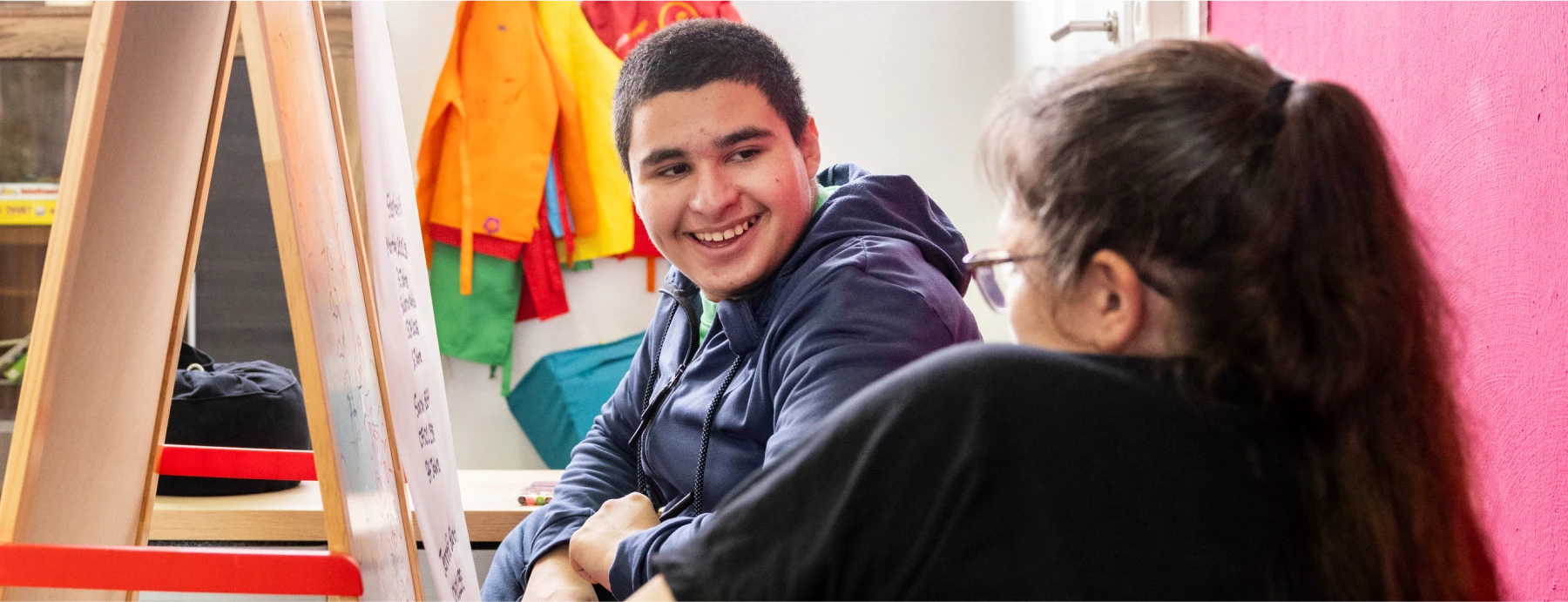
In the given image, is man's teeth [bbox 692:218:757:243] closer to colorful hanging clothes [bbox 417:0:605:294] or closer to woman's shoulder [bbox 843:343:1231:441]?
woman's shoulder [bbox 843:343:1231:441]

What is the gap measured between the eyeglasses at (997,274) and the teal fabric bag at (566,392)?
225 centimetres

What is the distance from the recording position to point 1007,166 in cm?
65

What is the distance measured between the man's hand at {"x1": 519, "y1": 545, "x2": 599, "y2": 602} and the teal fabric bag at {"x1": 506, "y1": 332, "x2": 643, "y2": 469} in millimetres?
1572

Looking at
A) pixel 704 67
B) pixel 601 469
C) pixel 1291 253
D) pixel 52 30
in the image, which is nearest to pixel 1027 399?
pixel 1291 253

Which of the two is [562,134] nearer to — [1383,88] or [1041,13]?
[1041,13]

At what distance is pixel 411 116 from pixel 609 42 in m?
0.56

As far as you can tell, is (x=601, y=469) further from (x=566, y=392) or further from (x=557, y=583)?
(x=566, y=392)

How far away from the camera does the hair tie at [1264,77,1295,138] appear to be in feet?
1.89

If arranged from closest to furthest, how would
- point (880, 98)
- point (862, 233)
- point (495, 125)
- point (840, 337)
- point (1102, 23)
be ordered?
point (840, 337), point (862, 233), point (1102, 23), point (495, 125), point (880, 98)

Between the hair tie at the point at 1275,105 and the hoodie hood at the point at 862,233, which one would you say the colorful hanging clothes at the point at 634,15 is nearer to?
the hoodie hood at the point at 862,233

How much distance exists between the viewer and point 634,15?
9.31 feet

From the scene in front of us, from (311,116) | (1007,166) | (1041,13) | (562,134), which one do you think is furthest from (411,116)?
(1007,166)

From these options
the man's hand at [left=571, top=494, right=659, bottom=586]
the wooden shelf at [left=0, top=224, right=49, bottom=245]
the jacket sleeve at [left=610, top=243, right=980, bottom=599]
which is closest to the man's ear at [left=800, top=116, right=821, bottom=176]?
the jacket sleeve at [left=610, top=243, right=980, bottom=599]

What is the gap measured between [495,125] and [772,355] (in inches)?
70.5
